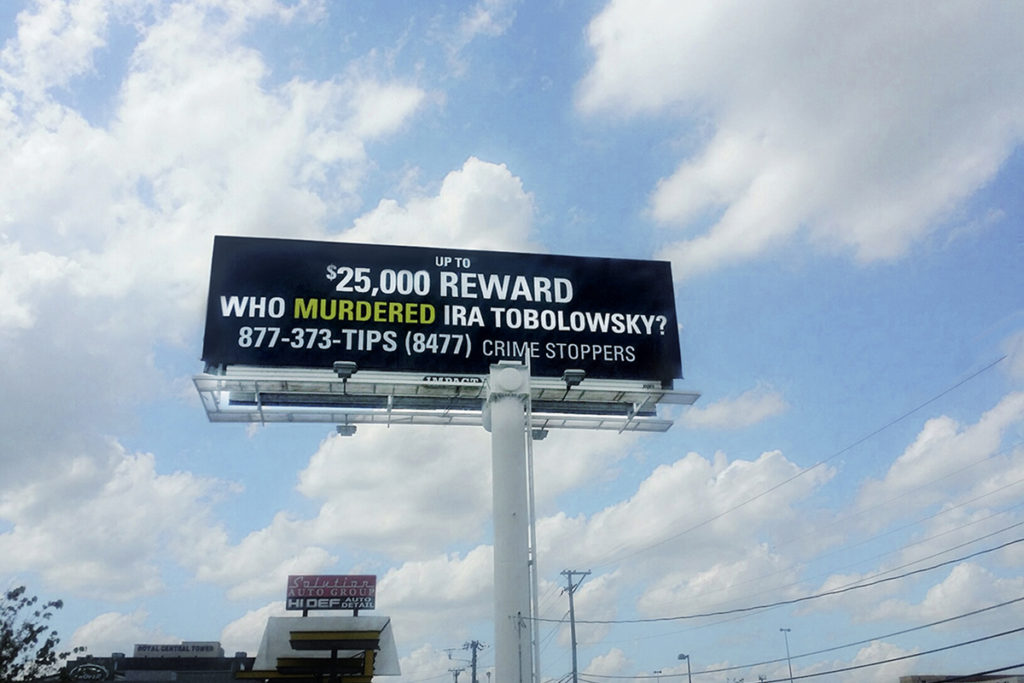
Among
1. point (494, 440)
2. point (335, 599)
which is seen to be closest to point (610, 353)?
point (494, 440)

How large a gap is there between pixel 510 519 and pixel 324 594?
1534 centimetres

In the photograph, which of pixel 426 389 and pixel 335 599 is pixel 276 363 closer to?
pixel 426 389

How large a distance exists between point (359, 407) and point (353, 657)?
20.7 ft

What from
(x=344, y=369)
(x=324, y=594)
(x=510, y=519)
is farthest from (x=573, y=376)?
(x=324, y=594)

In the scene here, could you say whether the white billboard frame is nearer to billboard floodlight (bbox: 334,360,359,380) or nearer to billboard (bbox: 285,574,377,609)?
billboard floodlight (bbox: 334,360,359,380)

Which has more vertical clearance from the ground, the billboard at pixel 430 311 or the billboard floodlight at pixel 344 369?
the billboard at pixel 430 311

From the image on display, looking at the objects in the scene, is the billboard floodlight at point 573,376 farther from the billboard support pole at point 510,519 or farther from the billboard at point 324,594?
the billboard at point 324,594

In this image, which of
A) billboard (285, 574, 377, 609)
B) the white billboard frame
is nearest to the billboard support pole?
the white billboard frame

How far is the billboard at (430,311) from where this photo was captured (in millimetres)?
21609

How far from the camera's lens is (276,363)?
69.8 feet

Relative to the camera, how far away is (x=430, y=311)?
22.3 metres

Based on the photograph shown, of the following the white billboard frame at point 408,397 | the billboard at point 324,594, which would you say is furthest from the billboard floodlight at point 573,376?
the billboard at point 324,594

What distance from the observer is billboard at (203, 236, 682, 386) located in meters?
21.6

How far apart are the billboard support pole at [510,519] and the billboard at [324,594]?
14155 mm
